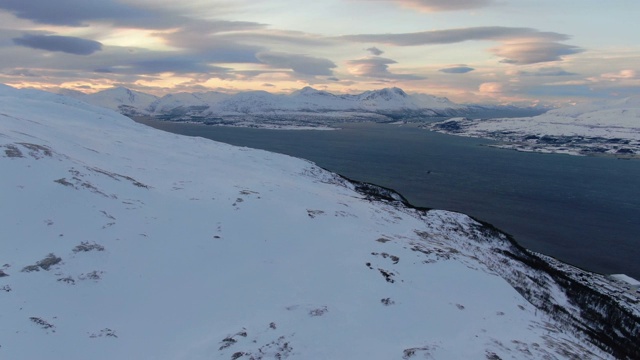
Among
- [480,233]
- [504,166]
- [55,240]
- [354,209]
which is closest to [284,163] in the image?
[354,209]

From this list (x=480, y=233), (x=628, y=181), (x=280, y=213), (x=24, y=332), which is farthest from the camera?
(x=628, y=181)

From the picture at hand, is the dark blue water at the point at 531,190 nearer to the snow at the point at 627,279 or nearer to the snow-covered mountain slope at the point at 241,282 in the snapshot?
the snow at the point at 627,279

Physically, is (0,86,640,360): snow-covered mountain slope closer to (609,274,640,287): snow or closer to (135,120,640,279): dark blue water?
(609,274,640,287): snow

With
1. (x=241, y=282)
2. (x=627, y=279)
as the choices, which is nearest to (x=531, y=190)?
(x=627, y=279)

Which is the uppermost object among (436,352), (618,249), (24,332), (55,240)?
(55,240)

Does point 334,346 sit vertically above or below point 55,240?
below

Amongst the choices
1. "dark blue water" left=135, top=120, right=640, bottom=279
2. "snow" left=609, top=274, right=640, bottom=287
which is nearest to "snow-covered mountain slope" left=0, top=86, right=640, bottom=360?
"snow" left=609, top=274, right=640, bottom=287

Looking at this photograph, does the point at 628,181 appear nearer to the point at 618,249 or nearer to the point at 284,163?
the point at 618,249
